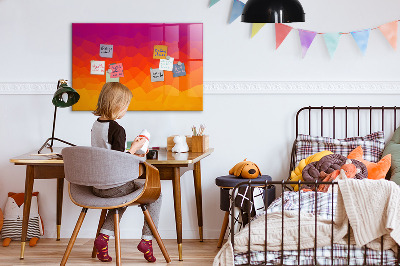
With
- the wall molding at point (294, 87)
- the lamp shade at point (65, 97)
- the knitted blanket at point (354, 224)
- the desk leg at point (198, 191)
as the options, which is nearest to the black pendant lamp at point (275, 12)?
the knitted blanket at point (354, 224)

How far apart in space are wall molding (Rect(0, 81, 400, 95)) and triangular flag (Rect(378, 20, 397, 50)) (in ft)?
0.95

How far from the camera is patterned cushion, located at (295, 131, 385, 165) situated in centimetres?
410

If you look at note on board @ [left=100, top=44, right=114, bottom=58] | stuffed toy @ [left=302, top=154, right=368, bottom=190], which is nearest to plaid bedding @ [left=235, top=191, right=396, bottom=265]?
stuffed toy @ [left=302, top=154, right=368, bottom=190]

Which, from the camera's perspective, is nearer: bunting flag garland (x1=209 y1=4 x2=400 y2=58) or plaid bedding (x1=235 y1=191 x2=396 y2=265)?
plaid bedding (x1=235 y1=191 x2=396 y2=265)

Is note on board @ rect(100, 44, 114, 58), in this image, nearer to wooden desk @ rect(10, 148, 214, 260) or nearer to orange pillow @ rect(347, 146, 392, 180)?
wooden desk @ rect(10, 148, 214, 260)

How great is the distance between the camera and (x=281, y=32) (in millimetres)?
4289

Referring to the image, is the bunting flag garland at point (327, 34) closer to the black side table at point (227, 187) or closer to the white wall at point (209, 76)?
the white wall at point (209, 76)

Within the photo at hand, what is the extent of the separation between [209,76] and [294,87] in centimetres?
62

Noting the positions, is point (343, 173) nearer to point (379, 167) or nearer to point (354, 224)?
point (379, 167)

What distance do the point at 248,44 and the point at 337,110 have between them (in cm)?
80

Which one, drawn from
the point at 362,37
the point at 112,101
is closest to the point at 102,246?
the point at 112,101

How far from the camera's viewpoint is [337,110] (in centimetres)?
432

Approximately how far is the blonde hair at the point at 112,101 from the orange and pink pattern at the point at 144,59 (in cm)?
88

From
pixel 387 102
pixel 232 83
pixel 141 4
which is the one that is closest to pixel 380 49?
pixel 387 102
